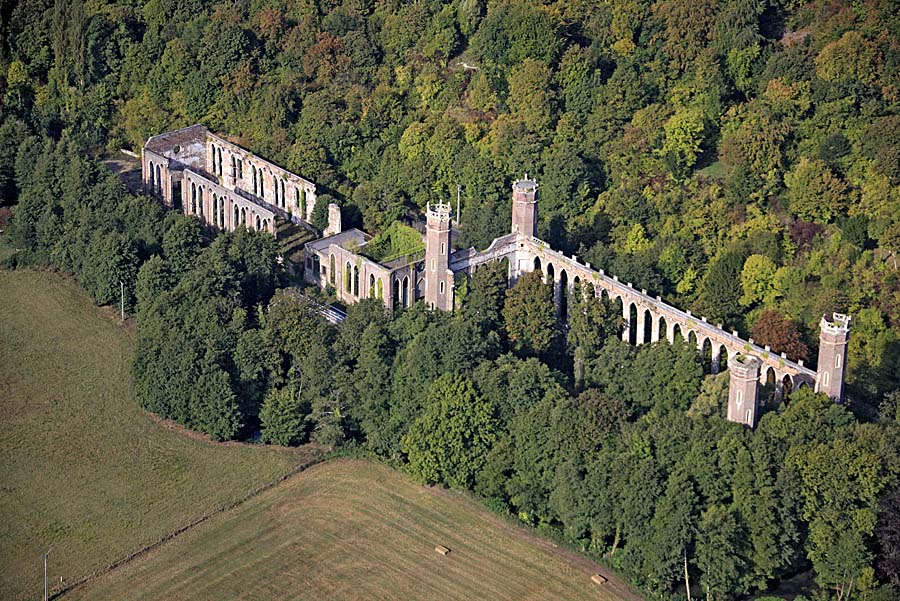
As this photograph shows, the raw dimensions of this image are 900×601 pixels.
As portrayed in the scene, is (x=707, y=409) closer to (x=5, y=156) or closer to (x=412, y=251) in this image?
(x=412, y=251)

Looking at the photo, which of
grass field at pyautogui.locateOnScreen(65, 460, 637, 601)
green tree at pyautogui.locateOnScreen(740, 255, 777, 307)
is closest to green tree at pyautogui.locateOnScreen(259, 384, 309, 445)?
grass field at pyautogui.locateOnScreen(65, 460, 637, 601)

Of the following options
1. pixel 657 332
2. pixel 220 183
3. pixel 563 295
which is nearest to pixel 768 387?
pixel 657 332

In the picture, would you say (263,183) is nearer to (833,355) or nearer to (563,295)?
(563,295)

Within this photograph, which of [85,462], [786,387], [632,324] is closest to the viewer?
[786,387]

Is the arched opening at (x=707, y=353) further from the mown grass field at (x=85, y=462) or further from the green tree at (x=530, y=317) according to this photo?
the mown grass field at (x=85, y=462)

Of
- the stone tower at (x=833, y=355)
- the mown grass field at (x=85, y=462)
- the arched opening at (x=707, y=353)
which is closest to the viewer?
the mown grass field at (x=85, y=462)

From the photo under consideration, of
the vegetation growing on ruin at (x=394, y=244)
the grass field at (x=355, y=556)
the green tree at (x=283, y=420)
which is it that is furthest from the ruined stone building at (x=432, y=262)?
Result: the grass field at (x=355, y=556)
